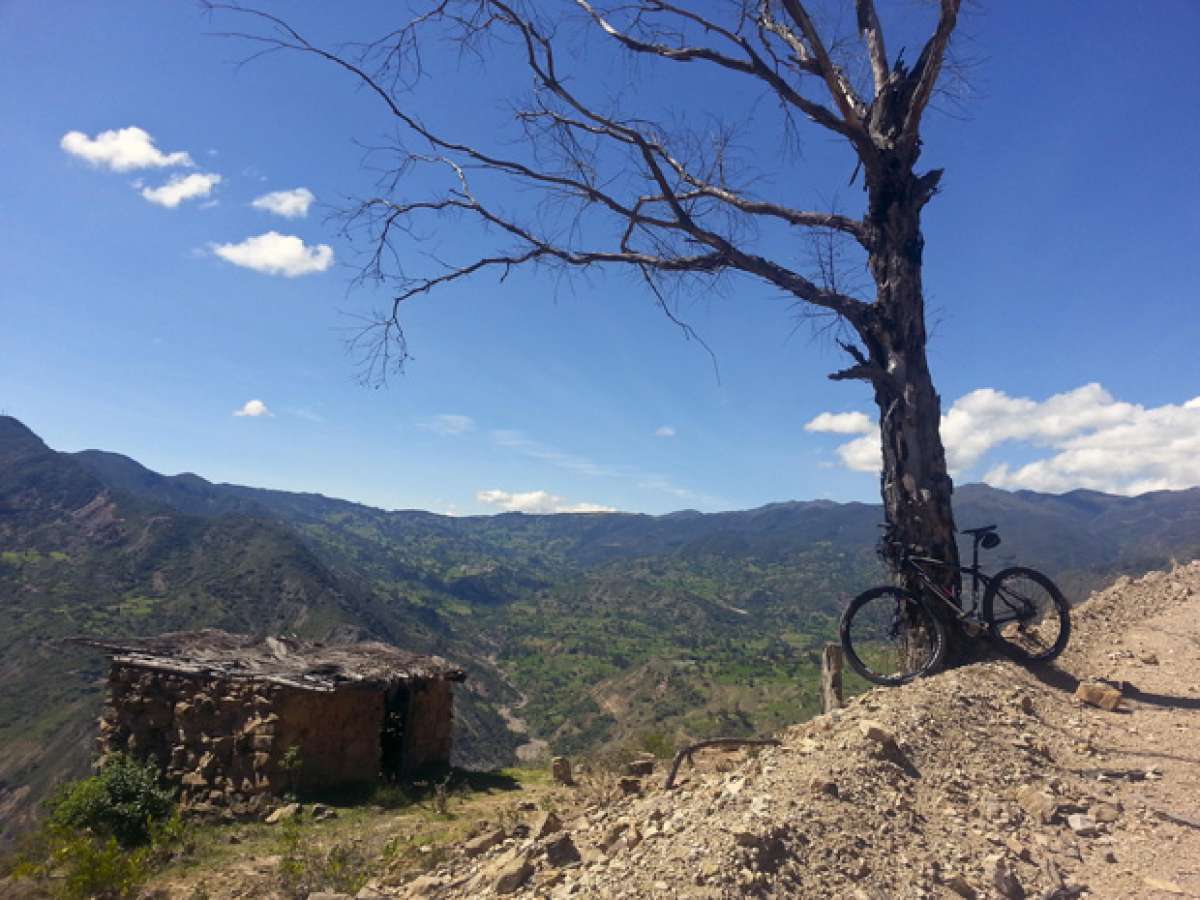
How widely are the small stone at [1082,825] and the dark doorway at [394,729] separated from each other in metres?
11.3

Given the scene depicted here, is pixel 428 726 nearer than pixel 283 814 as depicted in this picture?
No

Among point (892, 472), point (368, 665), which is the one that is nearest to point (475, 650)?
point (368, 665)

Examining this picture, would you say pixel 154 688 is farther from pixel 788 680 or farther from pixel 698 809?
pixel 788 680

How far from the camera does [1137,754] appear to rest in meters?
4.04

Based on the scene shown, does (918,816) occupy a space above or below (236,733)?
above

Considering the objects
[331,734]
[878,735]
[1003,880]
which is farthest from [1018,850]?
[331,734]

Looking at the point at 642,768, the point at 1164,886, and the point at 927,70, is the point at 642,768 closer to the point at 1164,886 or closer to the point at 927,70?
the point at 1164,886

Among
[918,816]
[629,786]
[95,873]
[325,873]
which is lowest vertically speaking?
[95,873]

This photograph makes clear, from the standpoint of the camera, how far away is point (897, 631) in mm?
6039

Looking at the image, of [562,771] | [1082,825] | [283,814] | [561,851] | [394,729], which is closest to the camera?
[1082,825]

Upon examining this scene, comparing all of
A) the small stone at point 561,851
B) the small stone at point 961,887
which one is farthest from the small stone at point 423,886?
the small stone at point 961,887

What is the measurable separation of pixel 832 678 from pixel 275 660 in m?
9.94

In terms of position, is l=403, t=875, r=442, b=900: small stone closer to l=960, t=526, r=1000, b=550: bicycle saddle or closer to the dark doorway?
l=960, t=526, r=1000, b=550: bicycle saddle

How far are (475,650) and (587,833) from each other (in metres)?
122
